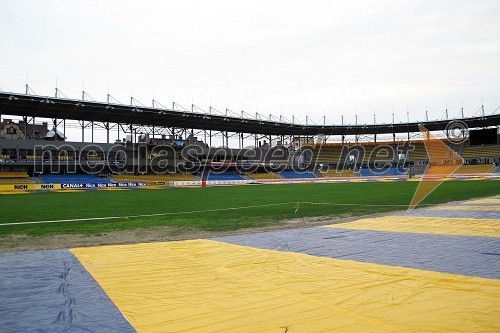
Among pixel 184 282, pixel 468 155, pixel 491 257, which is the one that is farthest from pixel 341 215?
pixel 468 155

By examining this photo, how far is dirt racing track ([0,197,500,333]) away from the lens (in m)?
4.61

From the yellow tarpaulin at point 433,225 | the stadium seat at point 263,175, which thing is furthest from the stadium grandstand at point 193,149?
the yellow tarpaulin at point 433,225

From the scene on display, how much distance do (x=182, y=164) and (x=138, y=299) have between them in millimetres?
65100

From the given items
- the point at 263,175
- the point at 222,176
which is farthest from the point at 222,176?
the point at 263,175

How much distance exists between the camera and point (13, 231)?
13680 millimetres

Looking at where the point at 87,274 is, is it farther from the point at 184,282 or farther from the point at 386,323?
the point at 386,323

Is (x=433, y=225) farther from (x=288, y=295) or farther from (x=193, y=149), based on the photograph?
(x=193, y=149)

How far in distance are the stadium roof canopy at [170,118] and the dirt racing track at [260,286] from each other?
149ft

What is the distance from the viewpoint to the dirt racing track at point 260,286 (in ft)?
15.1

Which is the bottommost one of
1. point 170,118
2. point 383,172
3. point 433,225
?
point 433,225

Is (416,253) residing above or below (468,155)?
below

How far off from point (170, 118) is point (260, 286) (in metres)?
56.1

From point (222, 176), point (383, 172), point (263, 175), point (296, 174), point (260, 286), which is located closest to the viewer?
point (260, 286)

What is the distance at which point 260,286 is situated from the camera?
6086mm
